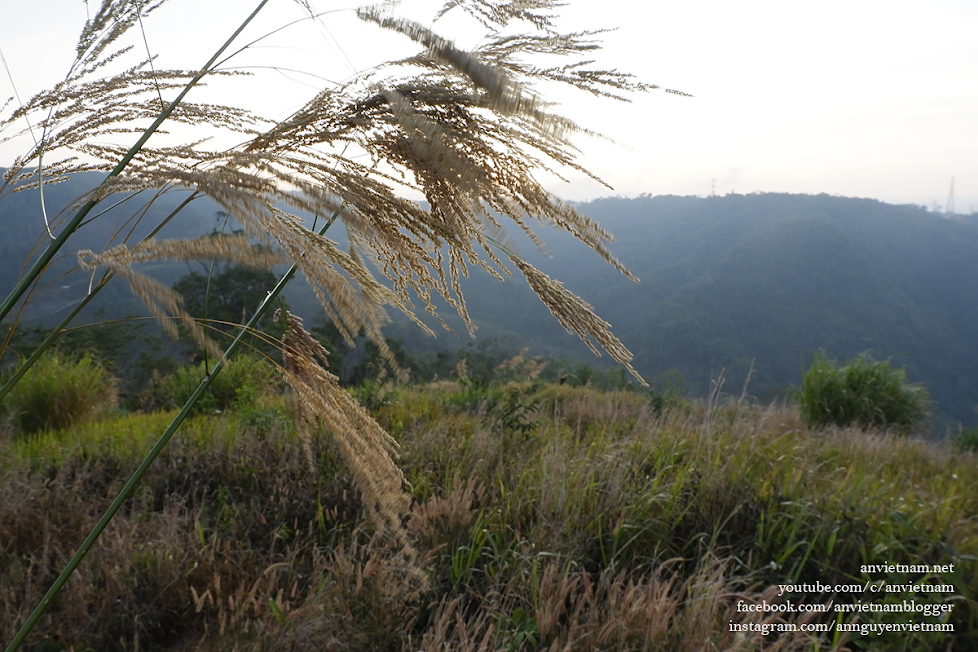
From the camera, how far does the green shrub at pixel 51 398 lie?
441 centimetres

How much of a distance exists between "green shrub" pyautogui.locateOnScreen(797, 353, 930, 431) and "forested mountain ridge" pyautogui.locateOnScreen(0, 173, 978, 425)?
35.6 meters

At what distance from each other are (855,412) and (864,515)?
5678mm

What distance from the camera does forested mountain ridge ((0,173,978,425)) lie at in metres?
53.0

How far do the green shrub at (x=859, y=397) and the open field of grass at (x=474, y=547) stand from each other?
3.85 metres

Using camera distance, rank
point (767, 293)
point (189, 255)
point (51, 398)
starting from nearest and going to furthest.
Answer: point (189, 255), point (51, 398), point (767, 293)

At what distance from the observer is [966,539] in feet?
7.83

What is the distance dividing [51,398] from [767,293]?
2783 inches

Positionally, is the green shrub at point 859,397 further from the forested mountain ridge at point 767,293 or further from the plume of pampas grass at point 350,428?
the forested mountain ridge at point 767,293

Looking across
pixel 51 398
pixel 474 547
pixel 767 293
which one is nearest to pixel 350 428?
pixel 474 547

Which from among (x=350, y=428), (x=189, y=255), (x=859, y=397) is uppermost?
(x=189, y=255)

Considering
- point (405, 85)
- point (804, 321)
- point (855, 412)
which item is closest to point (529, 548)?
point (405, 85)

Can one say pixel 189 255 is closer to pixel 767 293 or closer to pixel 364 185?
pixel 364 185

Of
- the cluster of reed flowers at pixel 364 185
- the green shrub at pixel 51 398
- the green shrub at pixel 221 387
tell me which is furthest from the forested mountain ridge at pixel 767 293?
the cluster of reed flowers at pixel 364 185

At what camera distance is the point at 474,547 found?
2211mm
